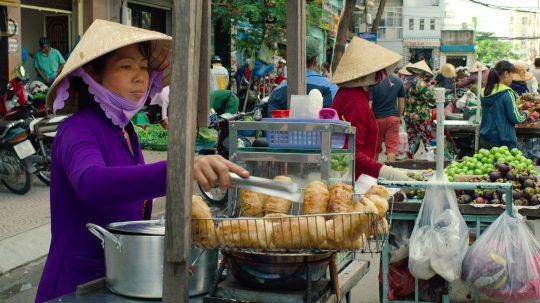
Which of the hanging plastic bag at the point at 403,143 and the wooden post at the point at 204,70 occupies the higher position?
the wooden post at the point at 204,70

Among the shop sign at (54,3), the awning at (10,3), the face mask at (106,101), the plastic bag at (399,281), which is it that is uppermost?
the shop sign at (54,3)

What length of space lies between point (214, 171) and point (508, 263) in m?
2.87

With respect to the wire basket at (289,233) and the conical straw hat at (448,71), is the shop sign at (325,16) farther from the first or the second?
the wire basket at (289,233)

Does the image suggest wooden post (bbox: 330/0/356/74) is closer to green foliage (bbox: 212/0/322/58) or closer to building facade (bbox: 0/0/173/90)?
building facade (bbox: 0/0/173/90)

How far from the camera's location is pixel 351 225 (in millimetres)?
2186

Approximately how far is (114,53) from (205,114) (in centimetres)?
50

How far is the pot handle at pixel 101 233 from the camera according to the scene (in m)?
2.29

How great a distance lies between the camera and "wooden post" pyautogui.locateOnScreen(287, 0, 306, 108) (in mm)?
3953

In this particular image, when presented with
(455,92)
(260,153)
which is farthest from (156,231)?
(455,92)

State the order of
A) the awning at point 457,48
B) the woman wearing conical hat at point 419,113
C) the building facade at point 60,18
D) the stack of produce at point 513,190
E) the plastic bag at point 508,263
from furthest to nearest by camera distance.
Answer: the awning at point 457,48 < the building facade at point 60,18 < the woman wearing conical hat at point 419,113 < the stack of produce at point 513,190 < the plastic bag at point 508,263

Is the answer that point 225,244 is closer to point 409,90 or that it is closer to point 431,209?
point 431,209

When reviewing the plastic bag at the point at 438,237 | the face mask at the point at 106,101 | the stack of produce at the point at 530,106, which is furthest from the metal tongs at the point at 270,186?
the stack of produce at the point at 530,106

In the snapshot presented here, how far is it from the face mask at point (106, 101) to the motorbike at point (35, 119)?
7319 mm

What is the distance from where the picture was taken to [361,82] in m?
5.65
